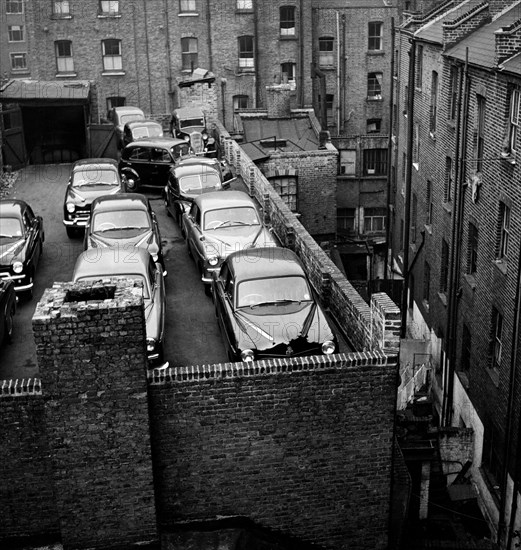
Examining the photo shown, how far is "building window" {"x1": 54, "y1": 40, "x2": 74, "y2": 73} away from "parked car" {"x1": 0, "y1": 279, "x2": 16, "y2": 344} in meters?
31.4

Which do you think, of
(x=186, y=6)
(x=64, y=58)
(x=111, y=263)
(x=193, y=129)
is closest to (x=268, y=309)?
(x=111, y=263)

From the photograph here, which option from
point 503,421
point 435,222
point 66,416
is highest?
point 66,416

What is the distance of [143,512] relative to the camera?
11250mm

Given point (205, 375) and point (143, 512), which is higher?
point (205, 375)

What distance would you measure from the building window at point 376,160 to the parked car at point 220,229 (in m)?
25.7

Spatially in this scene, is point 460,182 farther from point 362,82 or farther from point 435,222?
point 362,82

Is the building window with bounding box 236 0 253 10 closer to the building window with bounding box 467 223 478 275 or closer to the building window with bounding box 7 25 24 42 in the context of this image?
the building window with bounding box 467 223 478 275

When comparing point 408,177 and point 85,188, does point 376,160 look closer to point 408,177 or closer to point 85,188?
point 408,177

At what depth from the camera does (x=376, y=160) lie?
44.7 metres

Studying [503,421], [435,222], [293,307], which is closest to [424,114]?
[435,222]

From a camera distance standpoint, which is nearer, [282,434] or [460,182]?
[282,434]

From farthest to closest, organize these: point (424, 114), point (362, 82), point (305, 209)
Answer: point (362, 82)
point (305, 209)
point (424, 114)

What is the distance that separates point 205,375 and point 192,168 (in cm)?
1415

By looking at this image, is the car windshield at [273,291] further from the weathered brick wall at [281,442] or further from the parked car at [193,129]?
the parked car at [193,129]
